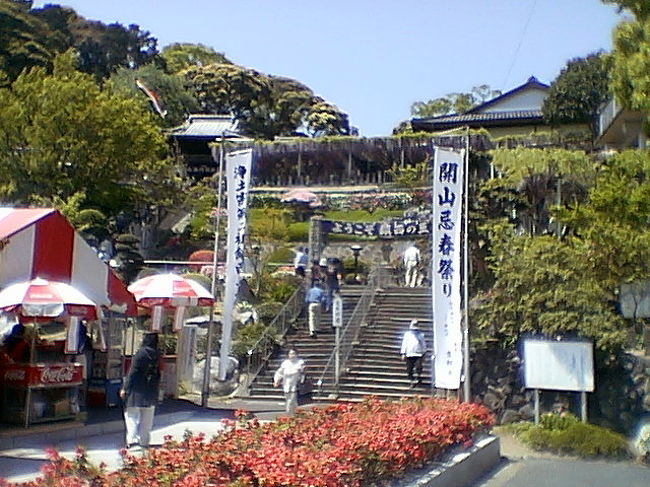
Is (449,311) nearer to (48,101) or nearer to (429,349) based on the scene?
(429,349)

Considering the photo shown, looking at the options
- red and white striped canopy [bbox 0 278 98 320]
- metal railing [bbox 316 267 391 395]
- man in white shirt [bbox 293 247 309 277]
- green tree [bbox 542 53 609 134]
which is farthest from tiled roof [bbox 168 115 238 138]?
red and white striped canopy [bbox 0 278 98 320]

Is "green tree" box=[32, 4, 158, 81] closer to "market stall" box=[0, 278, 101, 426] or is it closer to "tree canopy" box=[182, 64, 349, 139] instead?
"tree canopy" box=[182, 64, 349, 139]

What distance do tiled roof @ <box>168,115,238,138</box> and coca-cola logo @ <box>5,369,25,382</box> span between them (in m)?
35.6

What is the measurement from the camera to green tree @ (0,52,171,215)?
1227 inches

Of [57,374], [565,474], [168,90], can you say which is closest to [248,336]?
[57,374]

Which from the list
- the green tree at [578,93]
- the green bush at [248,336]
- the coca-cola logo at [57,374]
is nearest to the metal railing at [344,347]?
the green bush at [248,336]

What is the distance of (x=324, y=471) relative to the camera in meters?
7.33

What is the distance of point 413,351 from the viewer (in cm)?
2058

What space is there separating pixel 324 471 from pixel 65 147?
26453 mm

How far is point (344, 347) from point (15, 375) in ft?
33.0

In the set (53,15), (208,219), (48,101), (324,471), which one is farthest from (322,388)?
(53,15)

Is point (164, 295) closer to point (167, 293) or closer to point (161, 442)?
point (167, 293)

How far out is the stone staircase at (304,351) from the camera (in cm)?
2184

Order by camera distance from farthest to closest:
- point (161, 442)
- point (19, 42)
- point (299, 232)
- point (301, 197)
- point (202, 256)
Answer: point (19, 42)
point (299, 232)
point (301, 197)
point (202, 256)
point (161, 442)
